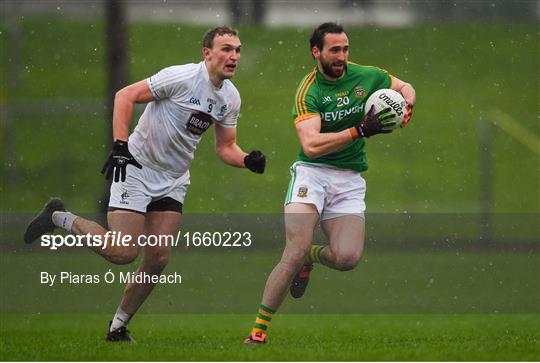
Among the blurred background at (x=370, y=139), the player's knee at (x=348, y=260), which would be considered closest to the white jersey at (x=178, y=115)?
the player's knee at (x=348, y=260)

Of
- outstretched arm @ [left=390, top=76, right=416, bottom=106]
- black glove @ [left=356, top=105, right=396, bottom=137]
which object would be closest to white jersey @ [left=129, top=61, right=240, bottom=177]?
black glove @ [left=356, top=105, right=396, bottom=137]

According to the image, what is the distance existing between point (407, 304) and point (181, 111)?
652cm

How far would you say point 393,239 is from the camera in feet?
Result: 64.9

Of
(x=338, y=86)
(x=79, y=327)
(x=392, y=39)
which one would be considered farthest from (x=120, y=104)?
(x=392, y=39)

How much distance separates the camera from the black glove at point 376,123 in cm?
884

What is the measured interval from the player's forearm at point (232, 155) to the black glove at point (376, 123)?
104 centimetres

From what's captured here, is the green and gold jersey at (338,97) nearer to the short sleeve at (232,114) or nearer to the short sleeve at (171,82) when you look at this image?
the short sleeve at (232,114)

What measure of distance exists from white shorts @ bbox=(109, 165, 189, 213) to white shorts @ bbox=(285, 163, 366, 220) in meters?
0.95

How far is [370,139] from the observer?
26.1m

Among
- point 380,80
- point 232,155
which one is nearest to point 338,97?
point 380,80

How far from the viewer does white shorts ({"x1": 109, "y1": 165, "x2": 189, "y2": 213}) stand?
930 cm

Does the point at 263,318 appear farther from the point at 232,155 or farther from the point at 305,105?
the point at 305,105

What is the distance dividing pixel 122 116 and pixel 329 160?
179 cm

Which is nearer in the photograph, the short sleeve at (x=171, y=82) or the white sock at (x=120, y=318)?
the short sleeve at (x=171, y=82)
